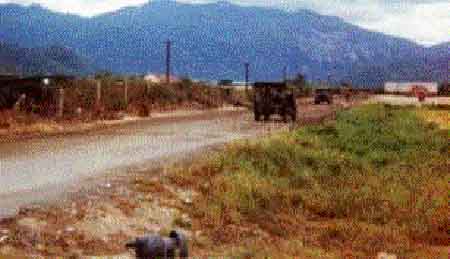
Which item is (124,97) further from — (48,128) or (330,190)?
(330,190)

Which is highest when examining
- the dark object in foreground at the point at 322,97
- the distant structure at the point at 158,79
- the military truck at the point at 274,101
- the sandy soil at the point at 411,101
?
the distant structure at the point at 158,79

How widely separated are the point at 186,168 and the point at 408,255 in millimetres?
5367

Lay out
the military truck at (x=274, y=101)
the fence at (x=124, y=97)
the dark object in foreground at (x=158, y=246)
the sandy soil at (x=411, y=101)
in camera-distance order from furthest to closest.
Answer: the sandy soil at (x=411, y=101)
the military truck at (x=274, y=101)
the fence at (x=124, y=97)
the dark object in foreground at (x=158, y=246)

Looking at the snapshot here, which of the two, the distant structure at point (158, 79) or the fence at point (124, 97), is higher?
the distant structure at point (158, 79)

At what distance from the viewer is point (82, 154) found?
17469mm

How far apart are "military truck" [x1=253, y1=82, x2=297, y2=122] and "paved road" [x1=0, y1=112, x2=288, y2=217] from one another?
24.8 feet

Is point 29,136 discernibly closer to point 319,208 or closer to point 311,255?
point 319,208

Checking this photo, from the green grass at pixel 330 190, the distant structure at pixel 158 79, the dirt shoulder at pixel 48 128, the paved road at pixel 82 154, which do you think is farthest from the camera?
the distant structure at pixel 158 79

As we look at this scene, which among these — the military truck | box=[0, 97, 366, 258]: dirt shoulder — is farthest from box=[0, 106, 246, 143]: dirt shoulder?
box=[0, 97, 366, 258]: dirt shoulder

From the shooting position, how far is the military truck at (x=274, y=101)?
35344 millimetres

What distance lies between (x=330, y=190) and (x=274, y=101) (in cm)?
2072

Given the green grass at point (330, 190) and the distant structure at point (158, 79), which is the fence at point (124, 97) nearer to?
the distant structure at point (158, 79)

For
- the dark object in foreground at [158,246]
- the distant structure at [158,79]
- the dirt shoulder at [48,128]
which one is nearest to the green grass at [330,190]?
the dark object in foreground at [158,246]

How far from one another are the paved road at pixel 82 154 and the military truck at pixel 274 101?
298 inches
